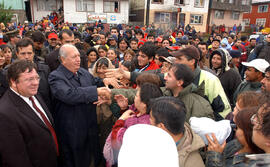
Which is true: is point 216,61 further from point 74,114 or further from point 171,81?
point 74,114

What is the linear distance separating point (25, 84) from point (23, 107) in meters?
0.26

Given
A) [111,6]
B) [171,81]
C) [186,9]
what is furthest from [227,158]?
[186,9]

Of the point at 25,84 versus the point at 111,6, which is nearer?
the point at 25,84

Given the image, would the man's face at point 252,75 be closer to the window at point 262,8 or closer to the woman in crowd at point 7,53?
the woman in crowd at point 7,53

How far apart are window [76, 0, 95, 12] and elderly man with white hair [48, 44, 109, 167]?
23.2 metres

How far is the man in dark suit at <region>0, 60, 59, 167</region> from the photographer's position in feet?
6.32

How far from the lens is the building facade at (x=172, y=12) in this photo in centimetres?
2630

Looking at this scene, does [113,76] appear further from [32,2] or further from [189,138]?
[32,2]

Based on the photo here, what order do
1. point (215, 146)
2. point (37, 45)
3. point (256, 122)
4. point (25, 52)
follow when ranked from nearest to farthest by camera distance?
point (256, 122) → point (215, 146) → point (25, 52) → point (37, 45)

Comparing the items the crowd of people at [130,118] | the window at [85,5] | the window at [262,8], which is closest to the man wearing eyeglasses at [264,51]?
the crowd of people at [130,118]

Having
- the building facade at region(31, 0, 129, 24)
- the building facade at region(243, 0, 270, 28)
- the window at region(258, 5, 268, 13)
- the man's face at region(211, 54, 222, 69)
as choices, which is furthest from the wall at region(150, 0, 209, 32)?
the man's face at region(211, 54, 222, 69)

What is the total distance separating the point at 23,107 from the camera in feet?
6.95

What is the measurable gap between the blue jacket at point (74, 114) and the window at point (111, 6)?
23507 millimetres

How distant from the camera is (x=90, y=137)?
2896 mm
